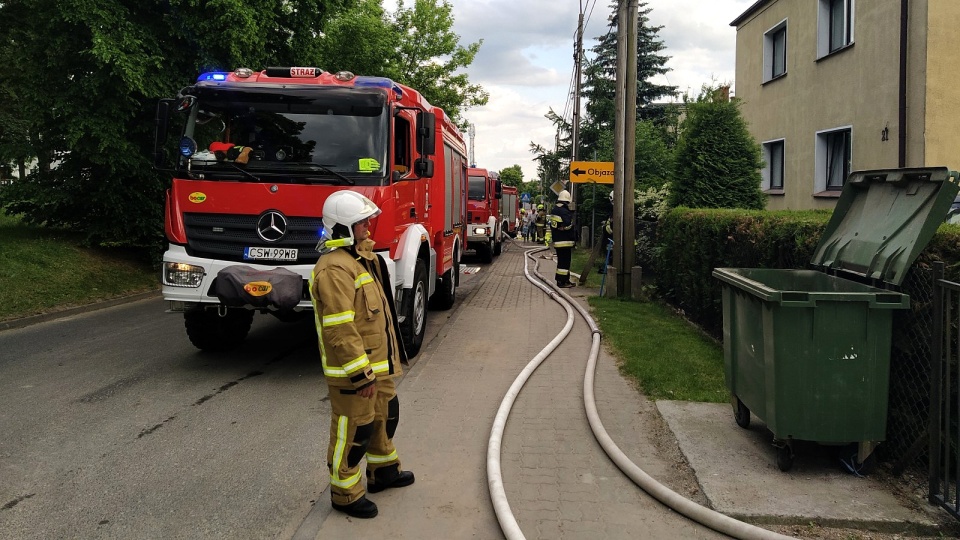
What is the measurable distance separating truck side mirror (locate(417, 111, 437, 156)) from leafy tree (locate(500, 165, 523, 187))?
12041cm

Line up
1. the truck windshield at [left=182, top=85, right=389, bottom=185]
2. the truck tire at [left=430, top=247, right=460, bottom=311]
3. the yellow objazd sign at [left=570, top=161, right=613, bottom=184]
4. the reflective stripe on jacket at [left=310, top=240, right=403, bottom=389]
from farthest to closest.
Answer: the yellow objazd sign at [left=570, top=161, right=613, bottom=184] < the truck tire at [left=430, top=247, right=460, bottom=311] < the truck windshield at [left=182, top=85, right=389, bottom=185] < the reflective stripe on jacket at [left=310, top=240, right=403, bottom=389]

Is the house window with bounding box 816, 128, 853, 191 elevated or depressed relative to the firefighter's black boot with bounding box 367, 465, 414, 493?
elevated

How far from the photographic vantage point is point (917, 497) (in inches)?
158

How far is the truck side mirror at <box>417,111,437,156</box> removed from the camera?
7656mm

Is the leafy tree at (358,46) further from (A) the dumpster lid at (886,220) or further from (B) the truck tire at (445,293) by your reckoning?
(A) the dumpster lid at (886,220)

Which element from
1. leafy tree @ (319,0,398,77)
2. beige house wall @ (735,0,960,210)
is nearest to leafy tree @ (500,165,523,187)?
leafy tree @ (319,0,398,77)

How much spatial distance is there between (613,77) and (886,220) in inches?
1196

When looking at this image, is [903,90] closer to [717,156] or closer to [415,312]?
[717,156]

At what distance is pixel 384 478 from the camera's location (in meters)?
4.24

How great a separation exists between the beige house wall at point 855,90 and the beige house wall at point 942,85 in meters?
0.02

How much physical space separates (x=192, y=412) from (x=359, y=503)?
2599 millimetres

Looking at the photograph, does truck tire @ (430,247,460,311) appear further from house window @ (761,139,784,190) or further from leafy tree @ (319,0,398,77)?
leafy tree @ (319,0,398,77)

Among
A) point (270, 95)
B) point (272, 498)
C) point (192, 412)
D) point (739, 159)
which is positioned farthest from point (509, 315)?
point (272, 498)

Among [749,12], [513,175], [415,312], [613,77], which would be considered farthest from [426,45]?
[513,175]
